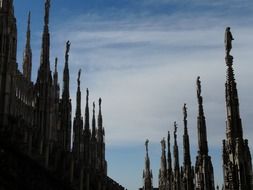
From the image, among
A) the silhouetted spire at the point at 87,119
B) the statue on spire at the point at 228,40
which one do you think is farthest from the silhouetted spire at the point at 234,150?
the silhouetted spire at the point at 87,119

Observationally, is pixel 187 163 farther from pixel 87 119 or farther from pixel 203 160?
pixel 87 119

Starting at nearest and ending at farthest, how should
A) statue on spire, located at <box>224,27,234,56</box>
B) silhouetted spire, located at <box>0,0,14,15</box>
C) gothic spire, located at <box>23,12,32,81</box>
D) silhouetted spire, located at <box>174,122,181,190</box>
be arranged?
statue on spire, located at <box>224,27,234,56</box>, silhouetted spire, located at <box>0,0,14,15</box>, silhouetted spire, located at <box>174,122,181,190</box>, gothic spire, located at <box>23,12,32,81</box>

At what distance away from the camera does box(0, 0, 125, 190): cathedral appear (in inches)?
982

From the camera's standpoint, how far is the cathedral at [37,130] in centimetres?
2495

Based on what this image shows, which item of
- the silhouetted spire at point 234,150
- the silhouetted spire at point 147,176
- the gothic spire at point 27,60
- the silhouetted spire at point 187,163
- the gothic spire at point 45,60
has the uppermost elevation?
the gothic spire at point 27,60

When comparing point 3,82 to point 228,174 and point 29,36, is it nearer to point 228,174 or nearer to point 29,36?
point 228,174

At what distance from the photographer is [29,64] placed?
49.6m

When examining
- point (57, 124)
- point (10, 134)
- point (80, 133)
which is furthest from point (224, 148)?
point (80, 133)

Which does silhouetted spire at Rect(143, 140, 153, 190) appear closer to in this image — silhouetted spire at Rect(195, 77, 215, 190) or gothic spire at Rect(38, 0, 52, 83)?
gothic spire at Rect(38, 0, 52, 83)

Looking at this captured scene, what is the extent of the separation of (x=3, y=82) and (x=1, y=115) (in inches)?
104

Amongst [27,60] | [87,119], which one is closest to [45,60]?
[27,60]

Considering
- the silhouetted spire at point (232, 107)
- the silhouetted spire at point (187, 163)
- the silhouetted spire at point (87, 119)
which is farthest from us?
the silhouetted spire at point (87, 119)

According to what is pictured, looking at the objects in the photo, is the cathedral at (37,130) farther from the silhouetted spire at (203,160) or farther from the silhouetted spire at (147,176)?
the silhouetted spire at (147,176)

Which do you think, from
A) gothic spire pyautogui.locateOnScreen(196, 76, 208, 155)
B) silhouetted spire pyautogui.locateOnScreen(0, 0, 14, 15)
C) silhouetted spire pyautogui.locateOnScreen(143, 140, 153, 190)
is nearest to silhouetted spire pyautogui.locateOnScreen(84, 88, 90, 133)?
silhouetted spire pyautogui.locateOnScreen(143, 140, 153, 190)
